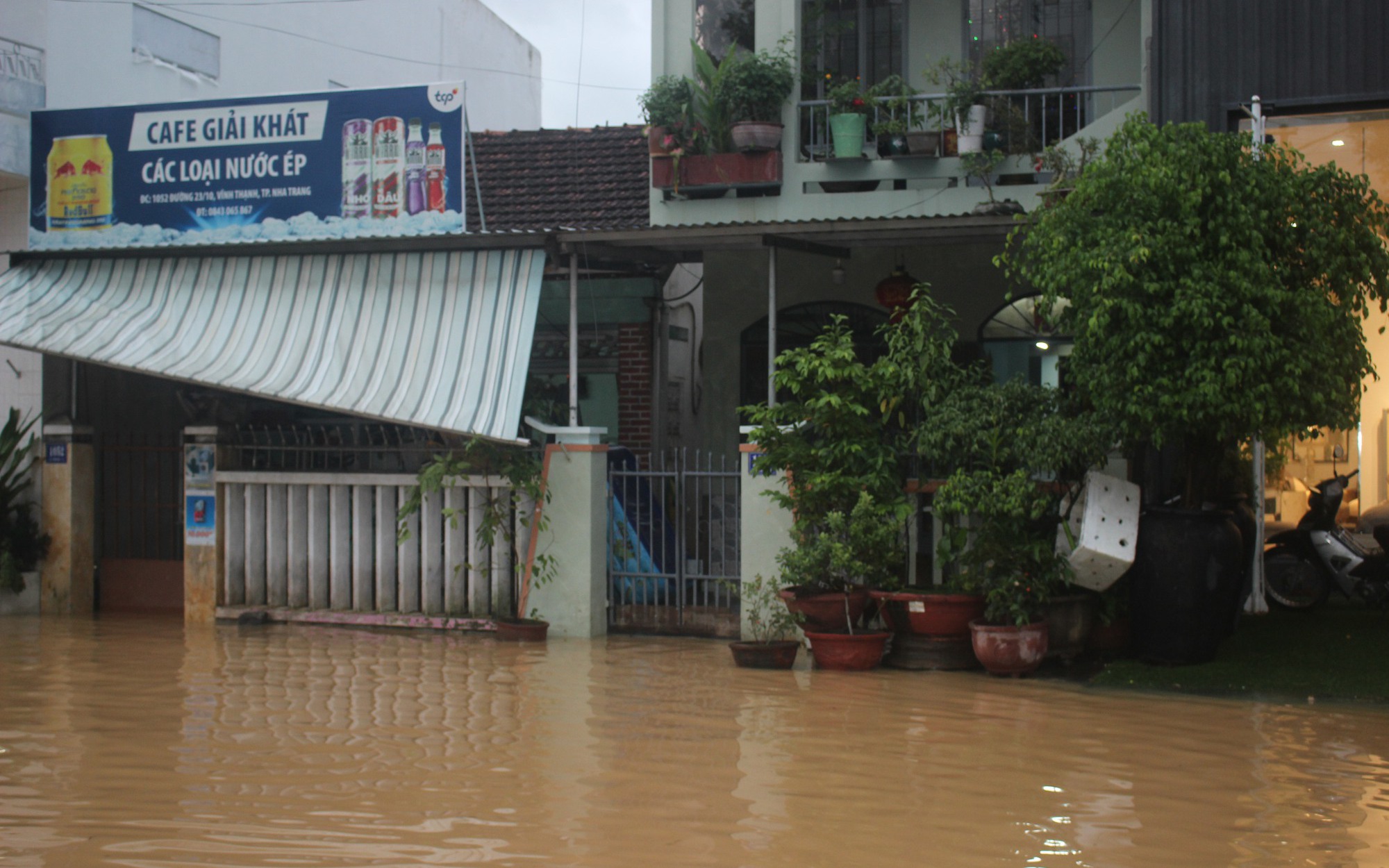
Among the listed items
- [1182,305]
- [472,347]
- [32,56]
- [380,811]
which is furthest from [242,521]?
[1182,305]

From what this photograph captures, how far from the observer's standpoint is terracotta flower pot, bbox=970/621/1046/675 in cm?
830

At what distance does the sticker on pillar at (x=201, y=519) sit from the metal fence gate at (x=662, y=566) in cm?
357

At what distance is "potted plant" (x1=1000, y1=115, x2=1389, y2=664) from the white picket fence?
15.4 feet

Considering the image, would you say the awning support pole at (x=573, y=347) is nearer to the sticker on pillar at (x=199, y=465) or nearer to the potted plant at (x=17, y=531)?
the sticker on pillar at (x=199, y=465)

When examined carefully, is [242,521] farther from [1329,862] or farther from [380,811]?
[1329,862]

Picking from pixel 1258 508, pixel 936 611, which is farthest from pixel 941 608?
pixel 1258 508

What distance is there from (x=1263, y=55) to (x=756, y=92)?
4383mm

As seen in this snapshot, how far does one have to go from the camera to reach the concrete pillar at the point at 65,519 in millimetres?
11672

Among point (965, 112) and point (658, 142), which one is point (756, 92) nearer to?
point (658, 142)

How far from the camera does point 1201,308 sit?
25.1 ft

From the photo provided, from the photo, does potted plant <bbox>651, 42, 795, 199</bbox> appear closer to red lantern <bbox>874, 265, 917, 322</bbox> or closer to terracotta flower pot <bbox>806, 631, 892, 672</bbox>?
red lantern <bbox>874, 265, 917, 322</bbox>

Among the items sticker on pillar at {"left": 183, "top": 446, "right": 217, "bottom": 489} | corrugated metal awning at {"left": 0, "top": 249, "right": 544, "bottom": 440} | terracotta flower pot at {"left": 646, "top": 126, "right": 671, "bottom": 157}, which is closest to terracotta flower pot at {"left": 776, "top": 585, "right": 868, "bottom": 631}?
corrugated metal awning at {"left": 0, "top": 249, "right": 544, "bottom": 440}

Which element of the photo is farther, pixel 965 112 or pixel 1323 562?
pixel 965 112

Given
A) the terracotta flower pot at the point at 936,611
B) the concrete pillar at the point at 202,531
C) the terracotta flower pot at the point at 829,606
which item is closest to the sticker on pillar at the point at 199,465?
the concrete pillar at the point at 202,531
